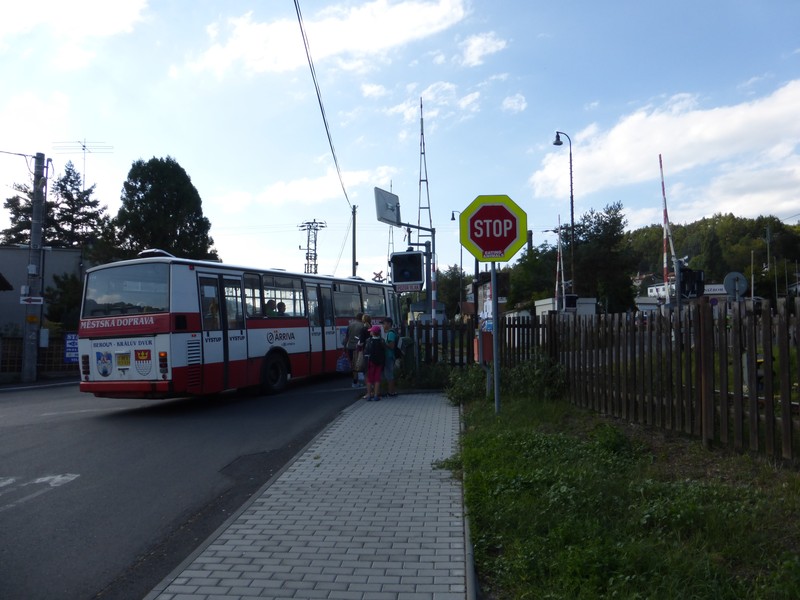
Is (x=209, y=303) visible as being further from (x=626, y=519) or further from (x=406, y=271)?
(x=626, y=519)

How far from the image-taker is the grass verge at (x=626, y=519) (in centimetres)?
416

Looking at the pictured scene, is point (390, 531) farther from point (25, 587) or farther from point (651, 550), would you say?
point (25, 587)

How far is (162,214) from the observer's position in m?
41.0

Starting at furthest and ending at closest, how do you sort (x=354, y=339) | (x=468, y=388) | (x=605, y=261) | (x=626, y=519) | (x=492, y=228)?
(x=605, y=261)
(x=354, y=339)
(x=468, y=388)
(x=492, y=228)
(x=626, y=519)

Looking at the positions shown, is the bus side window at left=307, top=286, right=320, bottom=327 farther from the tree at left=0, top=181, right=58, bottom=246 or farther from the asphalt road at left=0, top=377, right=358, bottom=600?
the tree at left=0, top=181, right=58, bottom=246

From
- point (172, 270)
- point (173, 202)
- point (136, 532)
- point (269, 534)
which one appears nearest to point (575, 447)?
point (269, 534)

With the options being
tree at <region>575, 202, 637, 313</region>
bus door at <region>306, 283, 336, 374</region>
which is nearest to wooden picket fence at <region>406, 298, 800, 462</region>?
bus door at <region>306, 283, 336, 374</region>

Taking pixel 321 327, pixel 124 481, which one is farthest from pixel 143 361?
pixel 321 327

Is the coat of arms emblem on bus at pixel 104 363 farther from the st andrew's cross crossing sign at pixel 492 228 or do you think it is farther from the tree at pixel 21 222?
the tree at pixel 21 222

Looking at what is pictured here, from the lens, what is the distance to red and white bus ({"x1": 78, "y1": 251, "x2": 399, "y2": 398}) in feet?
41.0

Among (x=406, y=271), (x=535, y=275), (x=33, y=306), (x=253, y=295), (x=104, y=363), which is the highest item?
(x=535, y=275)

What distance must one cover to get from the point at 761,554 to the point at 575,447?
114 inches

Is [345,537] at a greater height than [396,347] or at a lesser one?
lesser

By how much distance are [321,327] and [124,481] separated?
426 inches
